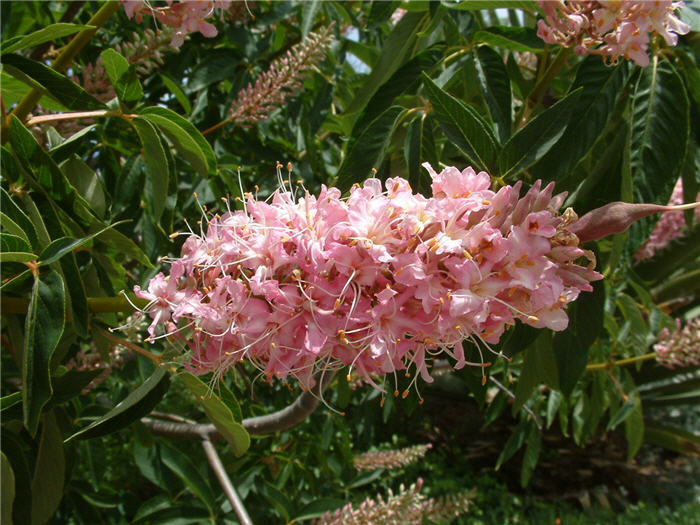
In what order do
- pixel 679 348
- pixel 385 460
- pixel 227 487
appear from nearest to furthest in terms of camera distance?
pixel 227 487
pixel 679 348
pixel 385 460

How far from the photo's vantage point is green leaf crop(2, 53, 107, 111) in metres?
0.97

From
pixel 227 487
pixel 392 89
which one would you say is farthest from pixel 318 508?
pixel 392 89

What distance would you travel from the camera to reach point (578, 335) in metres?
0.96

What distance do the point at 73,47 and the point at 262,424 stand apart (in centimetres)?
89

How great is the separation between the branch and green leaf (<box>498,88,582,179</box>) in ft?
1.76

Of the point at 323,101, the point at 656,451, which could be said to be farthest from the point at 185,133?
the point at 656,451

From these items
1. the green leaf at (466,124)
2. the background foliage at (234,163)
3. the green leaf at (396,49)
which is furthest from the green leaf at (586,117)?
the green leaf at (396,49)

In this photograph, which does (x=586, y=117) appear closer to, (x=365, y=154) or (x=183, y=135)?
(x=365, y=154)

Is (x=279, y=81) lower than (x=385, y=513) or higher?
higher

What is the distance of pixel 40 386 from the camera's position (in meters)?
0.77

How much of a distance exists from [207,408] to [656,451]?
20.4 ft

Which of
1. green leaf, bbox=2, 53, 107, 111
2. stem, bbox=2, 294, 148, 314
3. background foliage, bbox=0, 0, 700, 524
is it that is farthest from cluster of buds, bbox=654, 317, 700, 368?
green leaf, bbox=2, 53, 107, 111

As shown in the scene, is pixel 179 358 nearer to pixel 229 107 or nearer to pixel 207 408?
pixel 207 408

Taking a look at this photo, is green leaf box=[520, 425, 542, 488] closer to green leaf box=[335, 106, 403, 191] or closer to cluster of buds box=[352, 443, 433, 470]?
cluster of buds box=[352, 443, 433, 470]
